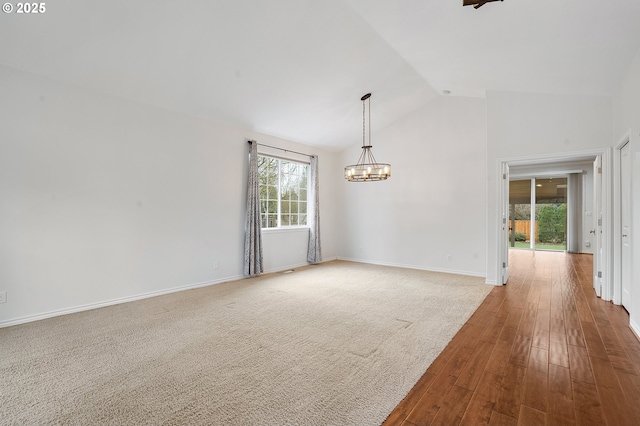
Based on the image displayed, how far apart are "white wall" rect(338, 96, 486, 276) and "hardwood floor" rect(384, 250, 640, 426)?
212 cm

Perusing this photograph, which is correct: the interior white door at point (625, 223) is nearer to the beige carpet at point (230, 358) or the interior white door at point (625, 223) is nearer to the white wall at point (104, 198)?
the beige carpet at point (230, 358)

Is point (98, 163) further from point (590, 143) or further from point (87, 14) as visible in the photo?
point (590, 143)

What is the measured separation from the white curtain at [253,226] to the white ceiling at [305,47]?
0.93m

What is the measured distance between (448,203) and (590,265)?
4048 mm

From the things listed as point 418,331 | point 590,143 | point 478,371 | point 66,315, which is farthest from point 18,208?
point 590,143

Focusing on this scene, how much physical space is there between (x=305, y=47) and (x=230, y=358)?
12.2ft

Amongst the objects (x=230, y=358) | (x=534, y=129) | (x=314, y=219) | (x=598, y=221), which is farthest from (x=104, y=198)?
(x=598, y=221)

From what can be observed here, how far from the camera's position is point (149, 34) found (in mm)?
3279

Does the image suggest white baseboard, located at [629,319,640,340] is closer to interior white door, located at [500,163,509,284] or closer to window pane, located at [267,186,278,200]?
interior white door, located at [500,163,509,284]

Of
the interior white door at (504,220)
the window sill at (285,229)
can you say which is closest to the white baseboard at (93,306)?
the window sill at (285,229)

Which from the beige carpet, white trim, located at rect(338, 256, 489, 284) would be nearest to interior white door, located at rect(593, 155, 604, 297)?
white trim, located at rect(338, 256, 489, 284)

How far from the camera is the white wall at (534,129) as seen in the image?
4.29m

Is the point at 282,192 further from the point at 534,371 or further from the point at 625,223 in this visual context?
the point at 625,223

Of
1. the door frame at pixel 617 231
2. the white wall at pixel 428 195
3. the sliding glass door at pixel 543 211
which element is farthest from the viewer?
the sliding glass door at pixel 543 211
